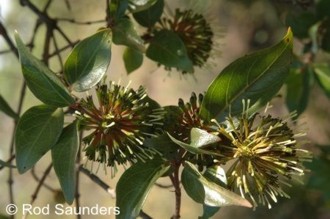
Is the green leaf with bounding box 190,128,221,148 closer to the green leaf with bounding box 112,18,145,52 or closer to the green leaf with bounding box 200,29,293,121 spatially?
the green leaf with bounding box 200,29,293,121

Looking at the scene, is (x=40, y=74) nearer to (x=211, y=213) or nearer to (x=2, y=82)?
(x=211, y=213)

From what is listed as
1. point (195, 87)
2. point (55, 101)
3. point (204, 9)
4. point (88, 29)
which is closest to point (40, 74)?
point (55, 101)

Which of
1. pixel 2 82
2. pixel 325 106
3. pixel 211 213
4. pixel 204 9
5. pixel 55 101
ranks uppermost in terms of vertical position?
pixel 2 82

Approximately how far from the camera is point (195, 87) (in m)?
2.38

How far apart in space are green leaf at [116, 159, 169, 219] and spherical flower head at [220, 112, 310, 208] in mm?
66

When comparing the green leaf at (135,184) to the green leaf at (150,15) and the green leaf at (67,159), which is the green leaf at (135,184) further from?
the green leaf at (150,15)

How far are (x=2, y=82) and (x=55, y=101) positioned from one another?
7.31ft

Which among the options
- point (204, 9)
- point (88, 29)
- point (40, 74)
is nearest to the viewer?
point (40, 74)

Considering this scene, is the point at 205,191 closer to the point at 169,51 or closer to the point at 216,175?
the point at 216,175

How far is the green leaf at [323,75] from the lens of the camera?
93cm

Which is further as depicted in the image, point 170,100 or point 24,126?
point 170,100

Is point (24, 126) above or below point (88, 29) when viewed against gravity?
below

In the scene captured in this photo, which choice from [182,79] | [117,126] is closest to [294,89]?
[117,126]

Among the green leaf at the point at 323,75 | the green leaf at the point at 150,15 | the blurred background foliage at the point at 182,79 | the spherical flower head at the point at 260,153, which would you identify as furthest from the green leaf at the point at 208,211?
the blurred background foliage at the point at 182,79
